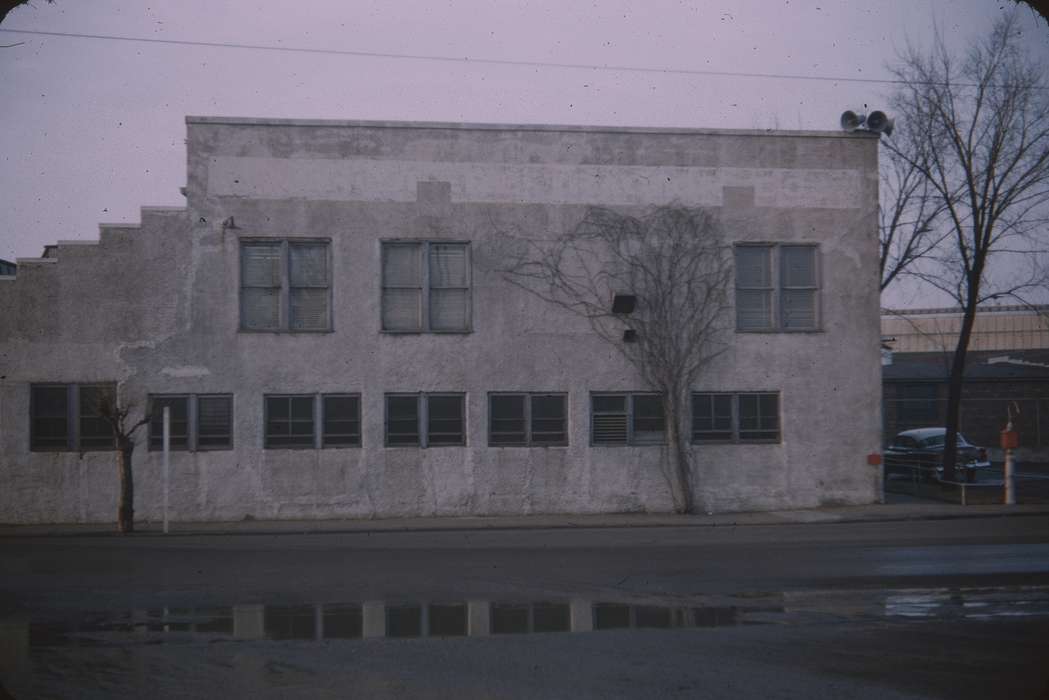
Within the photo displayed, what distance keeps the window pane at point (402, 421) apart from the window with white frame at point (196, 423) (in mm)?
3202

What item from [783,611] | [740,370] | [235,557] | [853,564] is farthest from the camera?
[740,370]

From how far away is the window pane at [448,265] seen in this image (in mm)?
23266

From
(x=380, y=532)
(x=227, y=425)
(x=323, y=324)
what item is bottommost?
A: (x=380, y=532)

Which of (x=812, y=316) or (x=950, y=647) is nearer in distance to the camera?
(x=950, y=647)

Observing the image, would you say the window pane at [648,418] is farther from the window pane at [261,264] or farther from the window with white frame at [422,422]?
the window pane at [261,264]

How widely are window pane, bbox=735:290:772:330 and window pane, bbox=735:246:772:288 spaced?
0.71 feet

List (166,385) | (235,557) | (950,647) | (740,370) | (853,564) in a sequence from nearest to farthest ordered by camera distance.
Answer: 1. (950,647)
2. (853,564)
3. (235,557)
4. (166,385)
5. (740,370)

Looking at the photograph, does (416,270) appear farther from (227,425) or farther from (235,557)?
(235,557)

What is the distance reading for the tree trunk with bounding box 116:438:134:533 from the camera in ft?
65.1

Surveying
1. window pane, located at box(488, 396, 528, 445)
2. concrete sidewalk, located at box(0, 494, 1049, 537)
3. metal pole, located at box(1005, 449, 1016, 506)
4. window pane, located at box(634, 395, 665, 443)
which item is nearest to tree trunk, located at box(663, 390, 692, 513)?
window pane, located at box(634, 395, 665, 443)

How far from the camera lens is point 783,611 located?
1138 centimetres

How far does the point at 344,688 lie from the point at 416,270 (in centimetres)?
1560

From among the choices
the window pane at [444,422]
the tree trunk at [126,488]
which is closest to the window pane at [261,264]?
the window pane at [444,422]

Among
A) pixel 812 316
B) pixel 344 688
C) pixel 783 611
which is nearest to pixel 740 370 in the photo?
pixel 812 316
